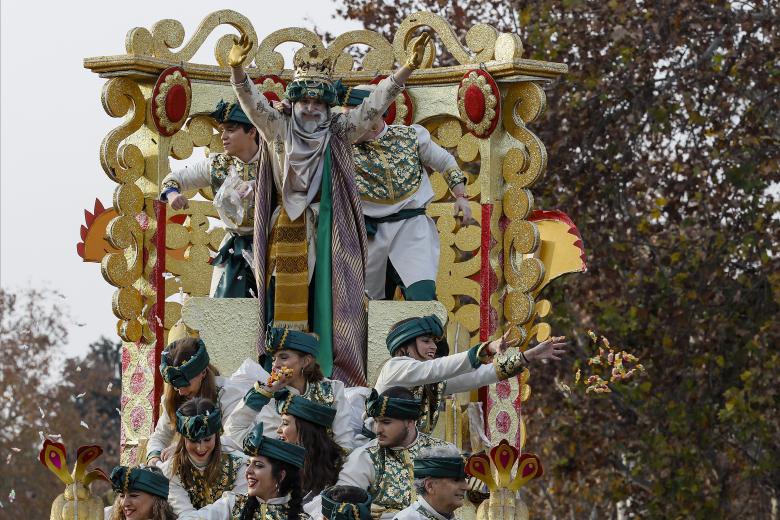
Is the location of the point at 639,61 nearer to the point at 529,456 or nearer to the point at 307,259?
the point at 307,259

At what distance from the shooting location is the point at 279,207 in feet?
51.0

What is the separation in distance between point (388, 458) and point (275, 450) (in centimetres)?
141

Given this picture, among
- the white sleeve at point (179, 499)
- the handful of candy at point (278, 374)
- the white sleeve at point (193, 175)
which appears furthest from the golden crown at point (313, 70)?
the white sleeve at point (179, 499)

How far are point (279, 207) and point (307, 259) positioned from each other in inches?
14.8

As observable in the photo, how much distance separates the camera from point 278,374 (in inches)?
519

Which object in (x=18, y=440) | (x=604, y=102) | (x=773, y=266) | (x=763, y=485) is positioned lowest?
(x=18, y=440)

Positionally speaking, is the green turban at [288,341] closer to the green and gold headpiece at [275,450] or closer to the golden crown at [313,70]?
the green and gold headpiece at [275,450]

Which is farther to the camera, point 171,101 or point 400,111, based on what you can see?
point 400,111

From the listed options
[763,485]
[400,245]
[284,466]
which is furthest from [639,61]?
[284,466]

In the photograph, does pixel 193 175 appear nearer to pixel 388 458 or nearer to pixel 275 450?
pixel 388 458

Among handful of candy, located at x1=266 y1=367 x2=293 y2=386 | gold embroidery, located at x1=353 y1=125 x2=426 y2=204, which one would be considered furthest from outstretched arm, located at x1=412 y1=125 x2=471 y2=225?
handful of candy, located at x1=266 y1=367 x2=293 y2=386

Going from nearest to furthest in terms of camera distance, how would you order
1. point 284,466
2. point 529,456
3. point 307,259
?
point 284,466
point 529,456
point 307,259

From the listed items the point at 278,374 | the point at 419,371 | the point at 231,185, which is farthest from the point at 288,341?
the point at 231,185

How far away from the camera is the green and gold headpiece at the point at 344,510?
11211mm
